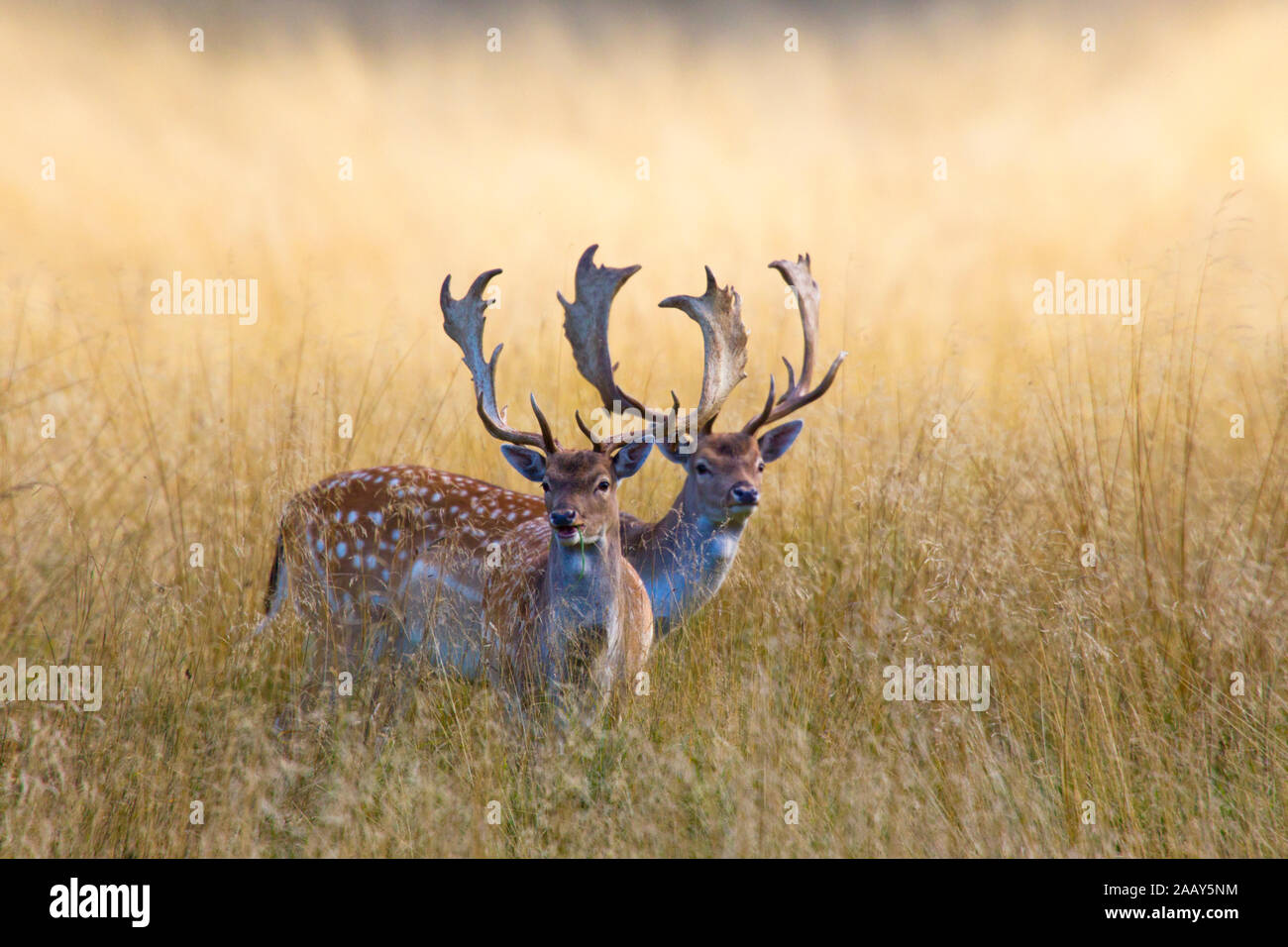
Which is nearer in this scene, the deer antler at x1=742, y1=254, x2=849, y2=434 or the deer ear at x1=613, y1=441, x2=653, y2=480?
the deer ear at x1=613, y1=441, x2=653, y2=480

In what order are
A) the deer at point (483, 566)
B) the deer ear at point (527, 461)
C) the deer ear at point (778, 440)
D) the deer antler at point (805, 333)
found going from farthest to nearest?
the deer antler at point (805, 333), the deer ear at point (778, 440), the deer ear at point (527, 461), the deer at point (483, 566)

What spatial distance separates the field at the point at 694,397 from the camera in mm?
3682

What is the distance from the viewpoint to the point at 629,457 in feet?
15.4

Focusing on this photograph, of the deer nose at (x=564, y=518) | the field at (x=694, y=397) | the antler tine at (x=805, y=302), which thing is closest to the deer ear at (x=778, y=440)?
the antler tine at (x=805, y=302)

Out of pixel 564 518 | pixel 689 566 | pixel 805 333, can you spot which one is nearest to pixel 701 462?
pixel 689 566

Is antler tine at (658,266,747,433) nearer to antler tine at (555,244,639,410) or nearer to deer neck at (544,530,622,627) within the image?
antler tine at (555,244,639,410)

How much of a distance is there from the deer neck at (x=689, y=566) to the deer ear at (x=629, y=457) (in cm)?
53

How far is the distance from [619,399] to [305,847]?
2.38m

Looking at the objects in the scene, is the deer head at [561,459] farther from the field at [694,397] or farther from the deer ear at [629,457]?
the field at [694,397]

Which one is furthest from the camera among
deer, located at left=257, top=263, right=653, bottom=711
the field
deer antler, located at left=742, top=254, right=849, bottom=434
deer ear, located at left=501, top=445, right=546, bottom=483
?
deer antler, located at left=742, top=254, right=849, bottom=434

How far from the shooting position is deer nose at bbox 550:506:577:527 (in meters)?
4.16

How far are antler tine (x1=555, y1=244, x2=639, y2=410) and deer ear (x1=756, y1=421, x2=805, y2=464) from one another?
71 centimetres

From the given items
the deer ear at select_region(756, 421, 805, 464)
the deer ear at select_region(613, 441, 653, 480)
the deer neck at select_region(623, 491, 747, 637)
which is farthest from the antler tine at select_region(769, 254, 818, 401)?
the deer ear at select_region(613, 441, 653, 480)
